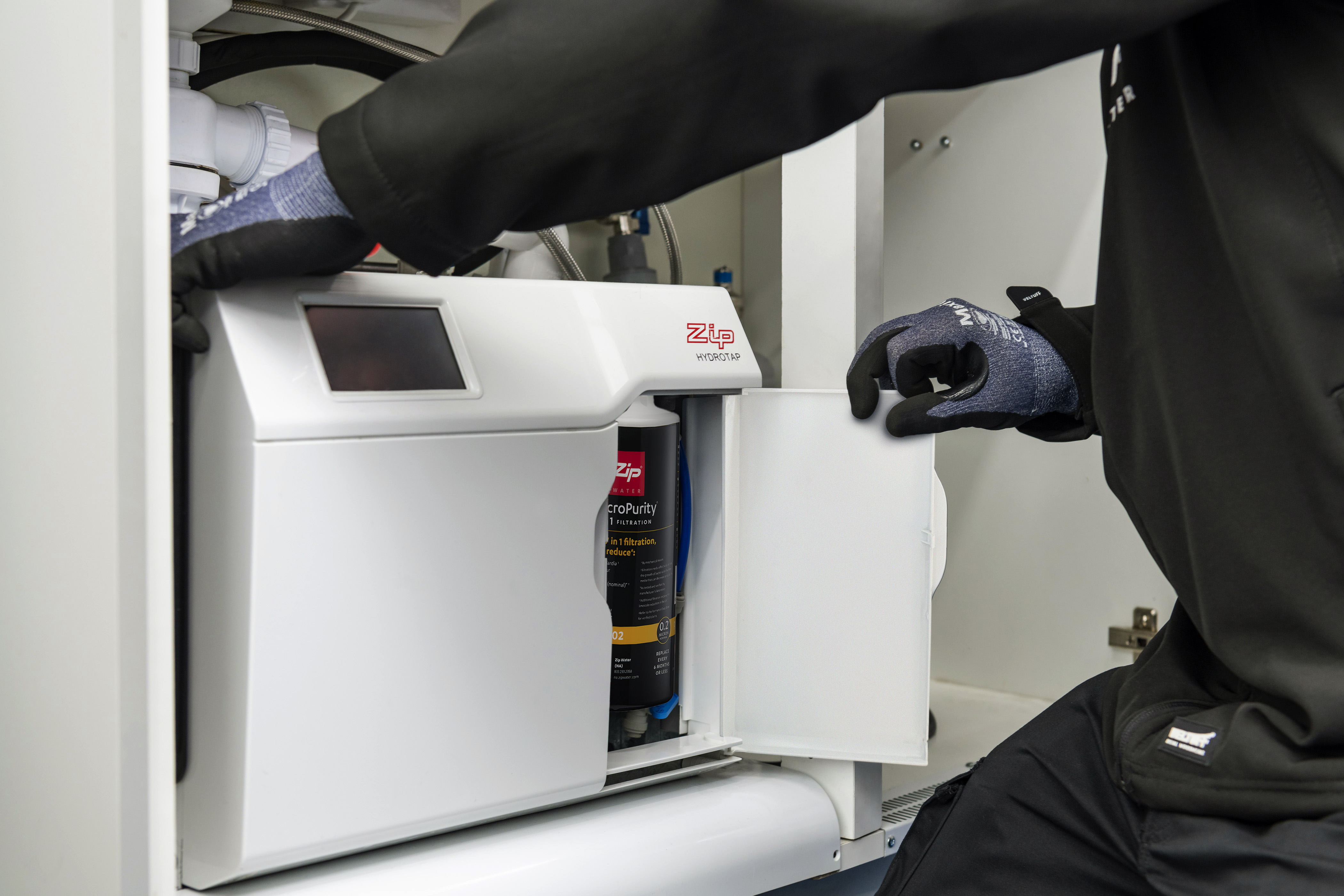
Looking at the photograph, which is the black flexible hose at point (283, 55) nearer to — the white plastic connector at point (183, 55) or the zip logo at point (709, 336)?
the white plastic connector at point (183, 55)

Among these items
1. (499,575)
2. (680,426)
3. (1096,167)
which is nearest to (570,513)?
(499,575)

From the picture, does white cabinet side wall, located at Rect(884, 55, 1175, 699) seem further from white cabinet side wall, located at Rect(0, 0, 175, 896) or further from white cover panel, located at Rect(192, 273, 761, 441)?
white cabinet side wall, located at Rect(0, 0, 175, 896)

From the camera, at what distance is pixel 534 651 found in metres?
0.75

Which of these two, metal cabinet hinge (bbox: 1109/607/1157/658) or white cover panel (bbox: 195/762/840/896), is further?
metal cabinet hinge (bbox: 1109/607/1157/658)

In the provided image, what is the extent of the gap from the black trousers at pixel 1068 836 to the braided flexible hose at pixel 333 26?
0.78 m

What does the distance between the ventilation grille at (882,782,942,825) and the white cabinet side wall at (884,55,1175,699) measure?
41 cm

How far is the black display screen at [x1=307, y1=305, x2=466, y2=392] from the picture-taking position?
0.68 metres

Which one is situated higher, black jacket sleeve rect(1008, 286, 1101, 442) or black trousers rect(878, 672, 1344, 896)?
black jacket sleeve rect(1008, 286, 1101, 442)

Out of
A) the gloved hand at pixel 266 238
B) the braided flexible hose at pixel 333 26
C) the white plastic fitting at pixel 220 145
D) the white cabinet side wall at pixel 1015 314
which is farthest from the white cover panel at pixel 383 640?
the white cabinet side wall at pixel 1015 314

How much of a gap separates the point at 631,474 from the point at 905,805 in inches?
19.3

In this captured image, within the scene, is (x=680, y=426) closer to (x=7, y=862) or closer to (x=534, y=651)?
(x=534, y=651)

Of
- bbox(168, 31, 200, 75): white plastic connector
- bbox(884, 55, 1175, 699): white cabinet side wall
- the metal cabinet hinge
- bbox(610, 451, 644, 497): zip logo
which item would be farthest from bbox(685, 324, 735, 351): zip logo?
the metal cabinet hinge

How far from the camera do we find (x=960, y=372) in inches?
35.8

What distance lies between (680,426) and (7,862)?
626 millimetres
